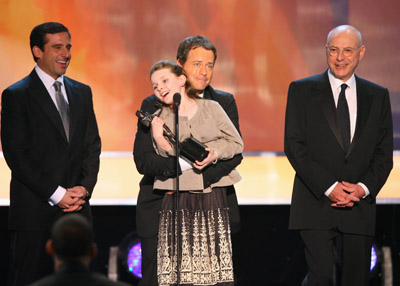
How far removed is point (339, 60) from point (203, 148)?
1082 millimetres

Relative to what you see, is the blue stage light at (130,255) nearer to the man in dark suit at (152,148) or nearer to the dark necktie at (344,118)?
the man in dark suit at (152,148)

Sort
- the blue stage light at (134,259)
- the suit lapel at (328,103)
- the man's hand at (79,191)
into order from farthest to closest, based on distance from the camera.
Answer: the blue stage light at (134,259), the suit lapel at (328,103), the man's hand at (79,191)

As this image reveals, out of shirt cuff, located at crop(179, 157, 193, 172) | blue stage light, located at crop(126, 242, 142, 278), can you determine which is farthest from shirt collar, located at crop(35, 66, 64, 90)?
blue stage light, located at crop(126, 242, 142, 278)

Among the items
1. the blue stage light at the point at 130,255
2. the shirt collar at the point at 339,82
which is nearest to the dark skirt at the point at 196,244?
the shirt collar at the point at 339,82

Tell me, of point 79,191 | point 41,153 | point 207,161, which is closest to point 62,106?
point 41,153

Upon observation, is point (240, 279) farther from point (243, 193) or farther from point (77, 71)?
point (77, 71)

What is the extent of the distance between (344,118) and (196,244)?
1188 mm

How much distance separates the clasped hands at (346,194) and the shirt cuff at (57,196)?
1535 mm

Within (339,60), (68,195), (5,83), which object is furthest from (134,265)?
(339,60)

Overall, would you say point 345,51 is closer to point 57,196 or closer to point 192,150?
point 192,150

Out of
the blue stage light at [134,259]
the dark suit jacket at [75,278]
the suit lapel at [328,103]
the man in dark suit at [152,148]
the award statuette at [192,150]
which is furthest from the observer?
the blue stage light at [134,259]

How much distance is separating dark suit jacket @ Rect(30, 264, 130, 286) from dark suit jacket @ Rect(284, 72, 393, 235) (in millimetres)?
2089

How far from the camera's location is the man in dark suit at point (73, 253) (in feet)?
6.73

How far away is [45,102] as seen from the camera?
384cm
